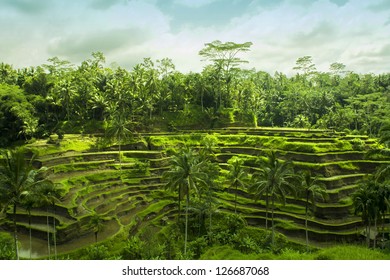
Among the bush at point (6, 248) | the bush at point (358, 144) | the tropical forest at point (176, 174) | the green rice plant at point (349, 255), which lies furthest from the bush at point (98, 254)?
the bush at point (358, 144)

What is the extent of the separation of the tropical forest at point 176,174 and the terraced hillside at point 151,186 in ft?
0.44

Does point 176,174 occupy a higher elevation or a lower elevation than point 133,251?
higher

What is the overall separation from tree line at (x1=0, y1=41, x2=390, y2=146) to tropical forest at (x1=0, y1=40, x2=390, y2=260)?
26 cm

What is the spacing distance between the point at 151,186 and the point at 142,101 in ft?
75.3

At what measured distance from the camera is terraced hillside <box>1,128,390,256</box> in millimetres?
25969

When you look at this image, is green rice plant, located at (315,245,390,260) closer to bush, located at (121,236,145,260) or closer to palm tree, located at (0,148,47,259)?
bush, located at (121,236,145,260)

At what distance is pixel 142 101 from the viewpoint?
179ft

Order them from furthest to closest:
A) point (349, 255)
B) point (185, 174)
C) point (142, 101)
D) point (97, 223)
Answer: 1. point (142, 101)
2. point (185, 174)
3. point (97, 223)
4. point (349, 255)

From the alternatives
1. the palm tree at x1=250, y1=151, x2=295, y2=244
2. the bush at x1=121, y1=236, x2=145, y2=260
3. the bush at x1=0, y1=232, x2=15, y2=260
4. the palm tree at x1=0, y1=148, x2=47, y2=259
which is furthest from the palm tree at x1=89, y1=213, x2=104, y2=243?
the palm tree at x1=250, y1=151, x2=295, y2=244

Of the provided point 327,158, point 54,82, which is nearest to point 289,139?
point 327,158

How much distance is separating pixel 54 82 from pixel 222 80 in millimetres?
31678

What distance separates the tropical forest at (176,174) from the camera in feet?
73.3

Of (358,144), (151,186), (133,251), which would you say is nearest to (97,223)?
(133,251)

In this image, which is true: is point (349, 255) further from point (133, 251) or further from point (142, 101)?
point (142, 101)
